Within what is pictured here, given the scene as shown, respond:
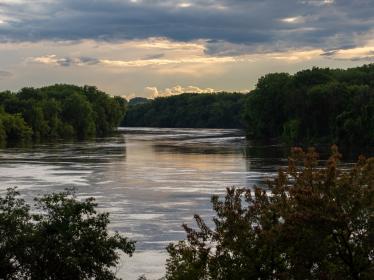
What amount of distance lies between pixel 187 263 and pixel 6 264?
18.0 ft

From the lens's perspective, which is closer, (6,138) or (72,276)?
(72,276)

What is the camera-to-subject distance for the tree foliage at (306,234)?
1441cm

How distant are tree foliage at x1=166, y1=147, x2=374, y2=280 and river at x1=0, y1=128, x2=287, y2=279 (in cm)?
816

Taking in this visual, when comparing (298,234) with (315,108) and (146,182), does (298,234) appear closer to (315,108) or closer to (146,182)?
(146,182)

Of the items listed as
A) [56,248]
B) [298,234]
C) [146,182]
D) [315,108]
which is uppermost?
[315,108]

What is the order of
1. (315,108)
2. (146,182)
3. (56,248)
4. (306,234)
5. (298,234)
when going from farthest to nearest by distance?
(315,108) < (146,182) < (56,248) < (298,234) < (306,234)

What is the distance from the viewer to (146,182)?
53.8 m

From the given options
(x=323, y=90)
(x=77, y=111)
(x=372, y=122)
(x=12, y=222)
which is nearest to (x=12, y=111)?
(x=77, y=111)

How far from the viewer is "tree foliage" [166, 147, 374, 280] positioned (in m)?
14.4

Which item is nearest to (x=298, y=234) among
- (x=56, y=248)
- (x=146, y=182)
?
(x=56, y=248)

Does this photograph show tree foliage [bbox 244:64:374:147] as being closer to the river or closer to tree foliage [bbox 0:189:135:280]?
the river

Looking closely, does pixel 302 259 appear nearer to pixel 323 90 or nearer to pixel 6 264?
pixel 6 264

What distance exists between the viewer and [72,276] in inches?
695

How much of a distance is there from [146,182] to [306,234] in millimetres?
39891
